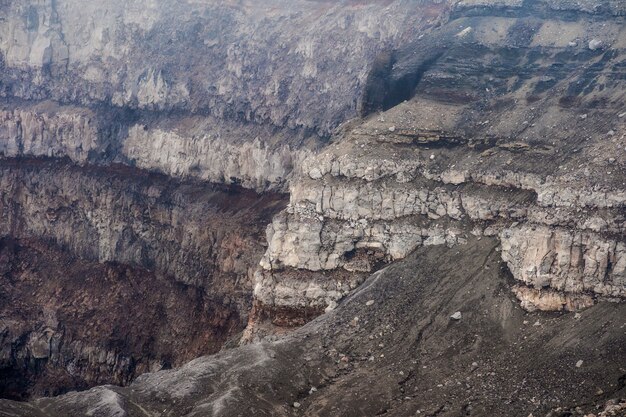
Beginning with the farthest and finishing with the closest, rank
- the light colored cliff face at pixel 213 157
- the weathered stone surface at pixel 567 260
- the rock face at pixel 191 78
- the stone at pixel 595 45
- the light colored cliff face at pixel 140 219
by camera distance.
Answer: the rock face at pixel 191 78, the light colored cliff face at pixel 213 157, the light colored cliff face at pixel 140 219, the stone at pixel 595 45, the weathered stone surface at pixel 567 260

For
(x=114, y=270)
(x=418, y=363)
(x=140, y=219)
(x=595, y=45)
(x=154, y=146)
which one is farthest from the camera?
(x=154, y=146)

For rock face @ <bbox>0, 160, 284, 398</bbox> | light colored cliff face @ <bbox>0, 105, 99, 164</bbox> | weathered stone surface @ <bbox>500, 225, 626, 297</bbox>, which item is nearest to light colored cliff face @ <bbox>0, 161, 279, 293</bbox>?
rock face @ <bbox>0, 160, 284, 398</bbox>

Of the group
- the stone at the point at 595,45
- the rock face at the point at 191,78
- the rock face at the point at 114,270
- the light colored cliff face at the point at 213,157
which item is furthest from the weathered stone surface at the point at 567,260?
the rock face at the point at 191,78

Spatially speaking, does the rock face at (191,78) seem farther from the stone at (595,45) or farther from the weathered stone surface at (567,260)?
the weathered stone surface at (567,260)

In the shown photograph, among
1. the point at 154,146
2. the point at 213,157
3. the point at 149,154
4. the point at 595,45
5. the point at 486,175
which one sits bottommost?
the point at 149,154

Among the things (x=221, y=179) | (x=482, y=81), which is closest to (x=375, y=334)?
(x=482, y=81)

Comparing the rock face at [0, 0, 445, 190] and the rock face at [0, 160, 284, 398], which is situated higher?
the rock face at [0, 0, 445, 190]

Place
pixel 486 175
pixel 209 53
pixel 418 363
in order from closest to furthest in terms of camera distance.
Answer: pixel 418 363
pixel 486 175
pixel 209 53

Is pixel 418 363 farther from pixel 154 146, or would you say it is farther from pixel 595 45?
pixel 154 146

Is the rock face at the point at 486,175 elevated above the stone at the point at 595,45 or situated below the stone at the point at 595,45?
below


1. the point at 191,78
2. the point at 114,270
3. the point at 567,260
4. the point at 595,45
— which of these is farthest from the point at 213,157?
the point at 567,260

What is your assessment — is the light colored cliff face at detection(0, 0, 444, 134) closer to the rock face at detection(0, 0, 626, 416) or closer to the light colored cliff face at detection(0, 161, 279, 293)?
the rock face at detection(0, 0, 626, 416)
